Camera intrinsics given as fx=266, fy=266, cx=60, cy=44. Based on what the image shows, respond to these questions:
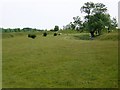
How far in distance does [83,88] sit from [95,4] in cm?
8011

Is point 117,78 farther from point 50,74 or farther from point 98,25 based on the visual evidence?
point 98,25

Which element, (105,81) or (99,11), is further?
(99,11)

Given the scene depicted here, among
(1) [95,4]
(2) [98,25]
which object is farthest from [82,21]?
(2) [98,25]

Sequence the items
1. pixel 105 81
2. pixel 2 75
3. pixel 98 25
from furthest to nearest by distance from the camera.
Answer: pixel 98 25, pixel 2 75, pixel 105 81

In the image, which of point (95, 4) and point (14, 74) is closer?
point (14, 74)

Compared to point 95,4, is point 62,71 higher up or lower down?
lower down

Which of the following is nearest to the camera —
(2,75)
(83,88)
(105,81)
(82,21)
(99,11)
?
(83,88)

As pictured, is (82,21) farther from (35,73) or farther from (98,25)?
(35,73)

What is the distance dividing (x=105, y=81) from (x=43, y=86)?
9.63ft

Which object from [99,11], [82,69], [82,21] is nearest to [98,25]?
[99,11]

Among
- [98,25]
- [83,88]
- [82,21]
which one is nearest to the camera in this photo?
[83,88]

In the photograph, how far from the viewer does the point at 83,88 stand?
36.3ft

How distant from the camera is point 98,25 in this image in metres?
81.8

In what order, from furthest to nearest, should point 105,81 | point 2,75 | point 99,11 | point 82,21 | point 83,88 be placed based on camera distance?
point 82,21 → point 99,11 → point 2,75 → point 105,81 → point 83,88
